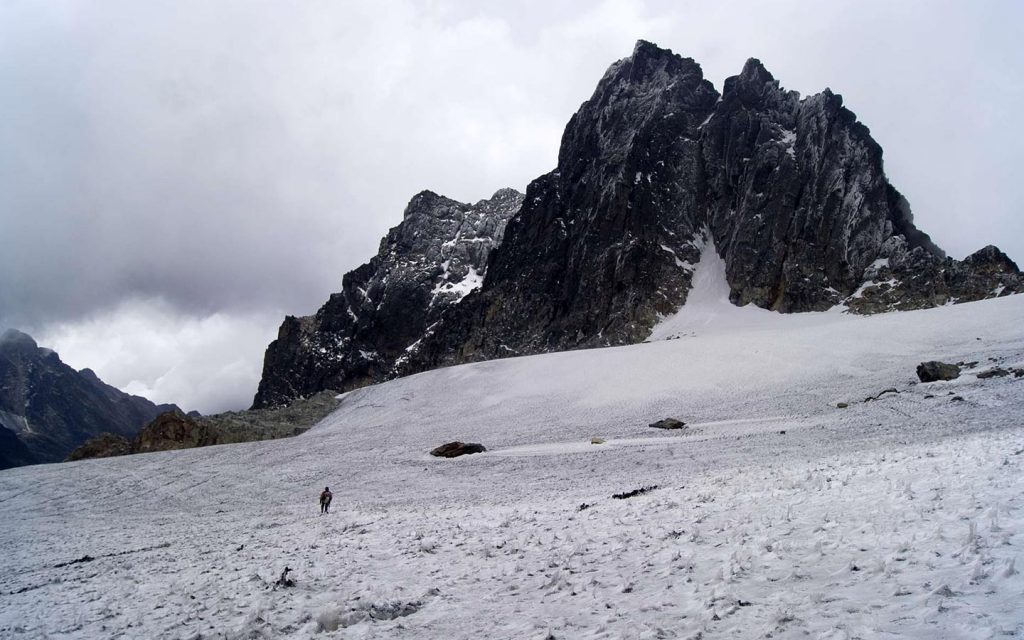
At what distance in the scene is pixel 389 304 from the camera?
417 feet

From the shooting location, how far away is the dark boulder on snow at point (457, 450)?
31728 mm

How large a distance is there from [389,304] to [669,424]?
102 meters

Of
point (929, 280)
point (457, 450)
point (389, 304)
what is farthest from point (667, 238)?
point (457, 450)

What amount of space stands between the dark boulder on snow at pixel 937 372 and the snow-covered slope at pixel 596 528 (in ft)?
3.28

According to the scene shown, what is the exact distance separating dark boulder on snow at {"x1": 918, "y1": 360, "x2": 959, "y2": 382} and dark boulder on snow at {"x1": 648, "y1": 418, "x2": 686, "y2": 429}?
1343 cm

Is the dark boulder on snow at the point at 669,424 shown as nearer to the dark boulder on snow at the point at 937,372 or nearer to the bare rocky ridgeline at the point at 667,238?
the dark boulder on snow at the point at 937,372

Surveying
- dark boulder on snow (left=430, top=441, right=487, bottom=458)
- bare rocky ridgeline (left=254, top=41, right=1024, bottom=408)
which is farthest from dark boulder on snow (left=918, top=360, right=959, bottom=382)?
bare rocky ridgeline (left=254, top=41, right=1024, bottom=408)

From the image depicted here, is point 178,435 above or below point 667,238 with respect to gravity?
below

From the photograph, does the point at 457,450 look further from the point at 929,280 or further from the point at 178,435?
the point at 929,280

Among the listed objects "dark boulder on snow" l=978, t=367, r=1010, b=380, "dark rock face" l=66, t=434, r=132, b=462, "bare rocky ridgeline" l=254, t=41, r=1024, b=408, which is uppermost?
"bare rocky ridgeline" l=254, t=41, r=1024, b=408

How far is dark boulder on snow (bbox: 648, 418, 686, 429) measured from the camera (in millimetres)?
31684

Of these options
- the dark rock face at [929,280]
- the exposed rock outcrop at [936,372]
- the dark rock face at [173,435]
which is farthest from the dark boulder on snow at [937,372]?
the dark rock face at [173,435]

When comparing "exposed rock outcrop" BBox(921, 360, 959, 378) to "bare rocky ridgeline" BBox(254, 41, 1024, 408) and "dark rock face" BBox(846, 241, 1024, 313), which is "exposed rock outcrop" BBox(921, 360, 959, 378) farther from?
"bare rocky ridgeline" BBox(254, 41, 1024, 408)

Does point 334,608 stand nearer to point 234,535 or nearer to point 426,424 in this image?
point 234,535
